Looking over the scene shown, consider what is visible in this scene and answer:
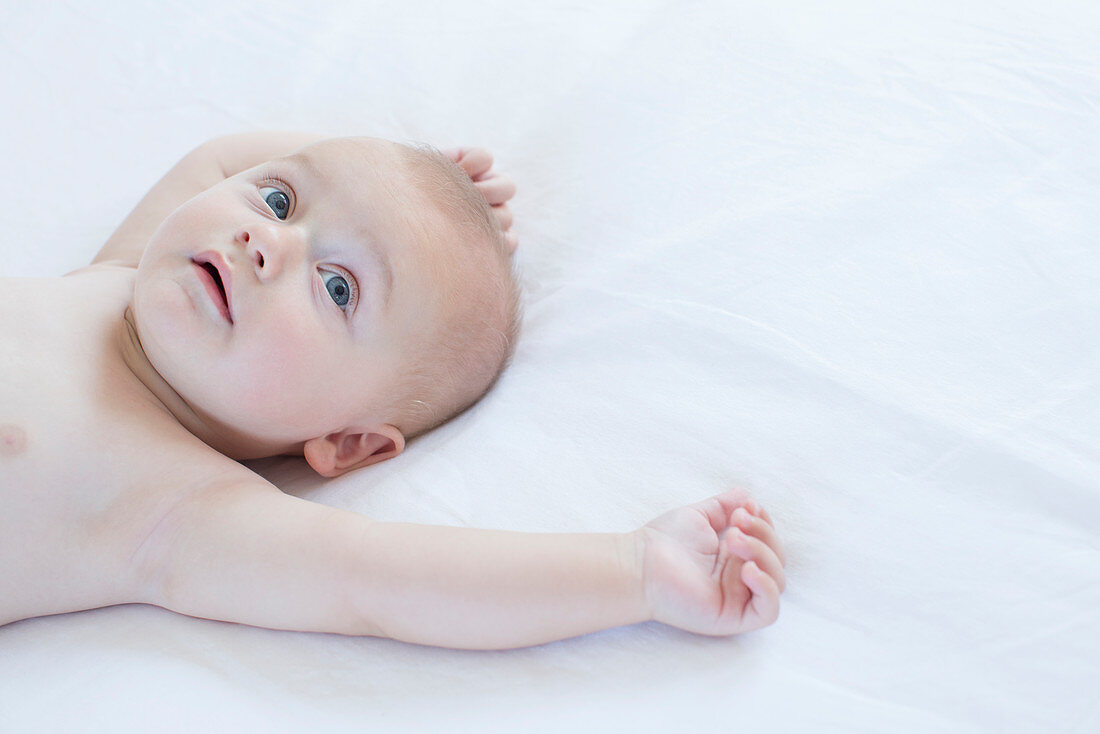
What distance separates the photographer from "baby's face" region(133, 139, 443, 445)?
108 centimetres

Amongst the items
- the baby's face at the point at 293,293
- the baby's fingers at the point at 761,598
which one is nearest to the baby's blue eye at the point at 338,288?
the baby's face at the point at 293,293

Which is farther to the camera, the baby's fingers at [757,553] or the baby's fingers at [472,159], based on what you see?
the baby's fingers at [472,159]

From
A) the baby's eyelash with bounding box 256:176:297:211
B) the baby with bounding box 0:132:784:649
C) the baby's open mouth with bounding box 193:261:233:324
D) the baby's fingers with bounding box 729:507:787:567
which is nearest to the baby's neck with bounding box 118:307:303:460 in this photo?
the baby with bounding box 0:132:784:649

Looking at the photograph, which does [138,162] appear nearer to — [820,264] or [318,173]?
[318,173]

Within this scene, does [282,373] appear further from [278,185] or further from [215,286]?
[278,185]

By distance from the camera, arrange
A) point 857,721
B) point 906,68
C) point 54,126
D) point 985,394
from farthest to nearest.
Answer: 1. point 54,126
2. point 906,68
3. point 985,394
4. point 857,721

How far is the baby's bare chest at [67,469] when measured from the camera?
992 mm

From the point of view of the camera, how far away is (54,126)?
1521mm

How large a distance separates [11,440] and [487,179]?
0.74 meters

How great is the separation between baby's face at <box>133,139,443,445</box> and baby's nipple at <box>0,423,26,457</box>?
0.18 meters

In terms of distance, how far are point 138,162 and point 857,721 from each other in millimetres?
1366

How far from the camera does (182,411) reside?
1.17 meters

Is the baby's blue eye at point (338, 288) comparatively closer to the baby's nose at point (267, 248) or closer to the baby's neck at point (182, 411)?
the baby's nose at point (267, 248)

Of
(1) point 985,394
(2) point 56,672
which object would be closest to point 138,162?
(2) point 56,672
